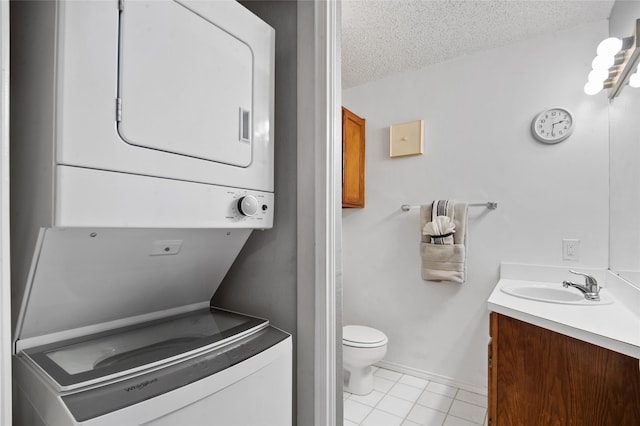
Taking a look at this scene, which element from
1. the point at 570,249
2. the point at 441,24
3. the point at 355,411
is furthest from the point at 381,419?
the point at 441,24

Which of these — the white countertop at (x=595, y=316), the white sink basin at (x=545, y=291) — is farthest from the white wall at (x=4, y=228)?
the white sink basin at (x=545, y=291)

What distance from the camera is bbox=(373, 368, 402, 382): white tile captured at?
2706mm

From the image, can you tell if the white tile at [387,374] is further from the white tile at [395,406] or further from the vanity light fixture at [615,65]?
the vanity light fixture at [615,65]

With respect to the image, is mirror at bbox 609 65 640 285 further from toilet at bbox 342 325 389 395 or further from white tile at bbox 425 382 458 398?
toilet at bbox 342 325 389 395

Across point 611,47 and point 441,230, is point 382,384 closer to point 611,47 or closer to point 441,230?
point 441,230

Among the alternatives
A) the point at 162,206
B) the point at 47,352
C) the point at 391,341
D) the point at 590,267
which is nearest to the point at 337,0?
the point at 162,206

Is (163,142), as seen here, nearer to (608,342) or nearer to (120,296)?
(120,296)

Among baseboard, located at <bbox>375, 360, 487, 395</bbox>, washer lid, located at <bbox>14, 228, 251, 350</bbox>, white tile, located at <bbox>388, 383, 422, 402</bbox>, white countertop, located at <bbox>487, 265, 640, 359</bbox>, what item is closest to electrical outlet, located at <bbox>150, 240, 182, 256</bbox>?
washer lid, located at <bbox>14, 228, 251, 350</bbox>

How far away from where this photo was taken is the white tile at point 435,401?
2256mm

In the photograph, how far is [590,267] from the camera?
210 centimetres

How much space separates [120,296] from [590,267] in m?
2.56

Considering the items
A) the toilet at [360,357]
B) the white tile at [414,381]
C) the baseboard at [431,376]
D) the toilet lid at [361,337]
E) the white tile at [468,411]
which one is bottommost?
the white tile at [414,381]

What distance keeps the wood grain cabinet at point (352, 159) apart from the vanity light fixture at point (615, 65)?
1544mm

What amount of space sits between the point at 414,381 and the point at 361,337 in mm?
637
